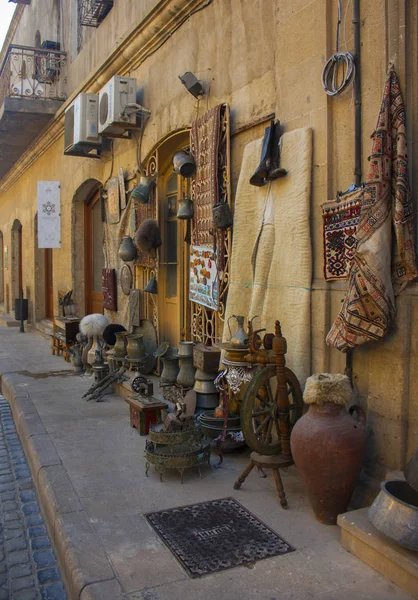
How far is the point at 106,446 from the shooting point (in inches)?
199

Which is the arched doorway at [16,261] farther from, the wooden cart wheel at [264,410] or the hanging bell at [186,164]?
the wooden cart wheel at [264,410]

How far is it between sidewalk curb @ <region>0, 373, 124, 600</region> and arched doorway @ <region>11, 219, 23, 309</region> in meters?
13.6

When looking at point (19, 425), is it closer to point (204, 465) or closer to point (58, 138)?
point (204, 465)

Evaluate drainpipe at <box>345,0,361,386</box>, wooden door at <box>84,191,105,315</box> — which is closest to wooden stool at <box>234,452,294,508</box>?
drainpipe at <box>345,0,361,386</box>

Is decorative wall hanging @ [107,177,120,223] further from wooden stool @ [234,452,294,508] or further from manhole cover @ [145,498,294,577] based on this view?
manhole cover @ [145,498,294,577]

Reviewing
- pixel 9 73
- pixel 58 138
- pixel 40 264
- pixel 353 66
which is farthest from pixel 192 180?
pixel 40 264

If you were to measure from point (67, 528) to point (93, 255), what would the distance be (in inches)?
330

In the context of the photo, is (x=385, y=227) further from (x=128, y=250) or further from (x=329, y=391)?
(x=128, y=250)

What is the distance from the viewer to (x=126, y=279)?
8.43m

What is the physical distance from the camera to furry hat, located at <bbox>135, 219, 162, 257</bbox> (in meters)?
7.33

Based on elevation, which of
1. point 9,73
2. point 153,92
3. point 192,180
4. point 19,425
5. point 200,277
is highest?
point 9,73

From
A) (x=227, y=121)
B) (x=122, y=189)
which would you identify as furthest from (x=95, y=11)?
(x=227, y=121)

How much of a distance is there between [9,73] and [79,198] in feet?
12.4

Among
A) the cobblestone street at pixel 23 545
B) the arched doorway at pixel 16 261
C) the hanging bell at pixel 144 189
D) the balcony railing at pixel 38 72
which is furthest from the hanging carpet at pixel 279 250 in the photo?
the arched doorway at pixel 16 261
